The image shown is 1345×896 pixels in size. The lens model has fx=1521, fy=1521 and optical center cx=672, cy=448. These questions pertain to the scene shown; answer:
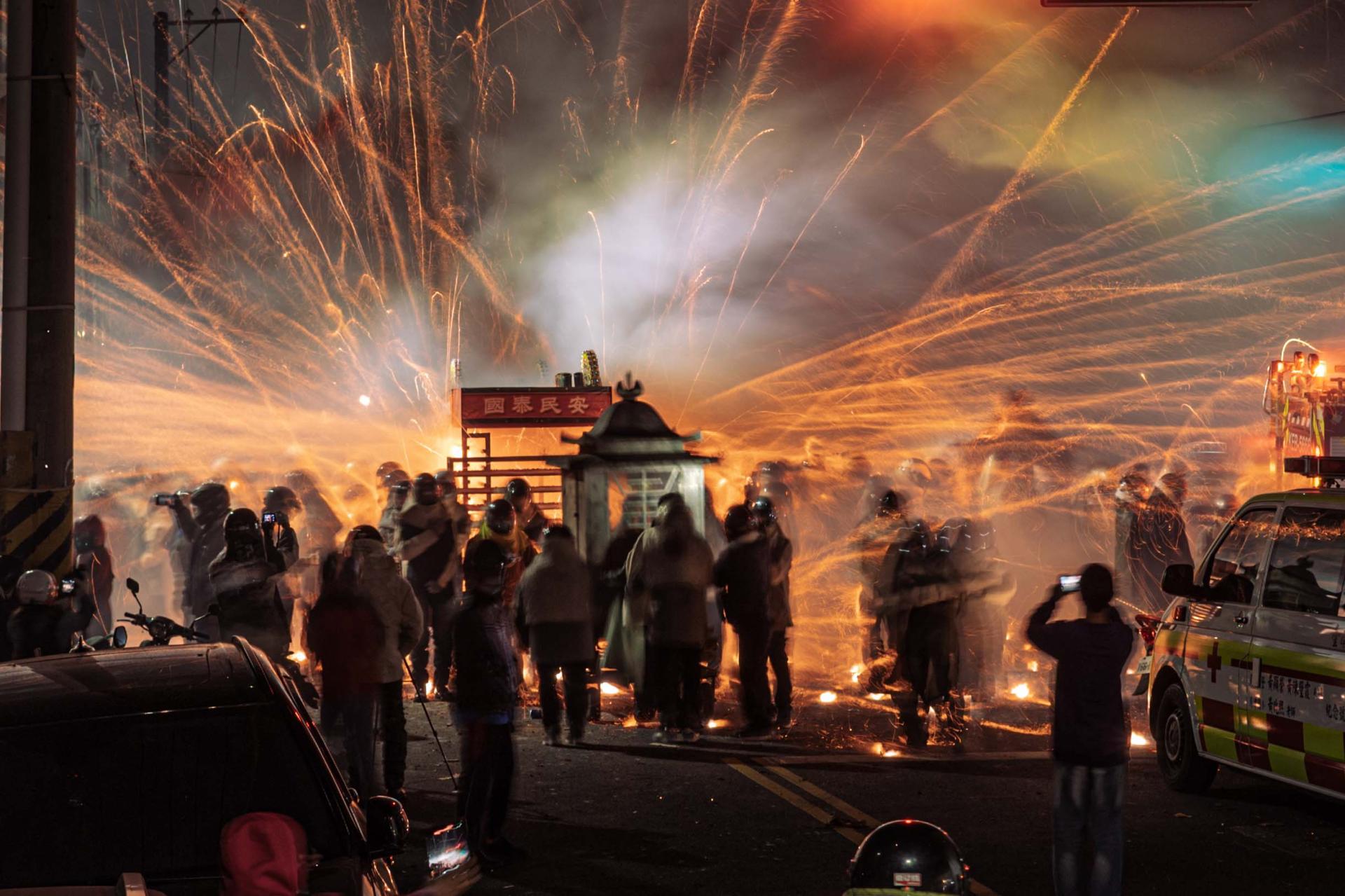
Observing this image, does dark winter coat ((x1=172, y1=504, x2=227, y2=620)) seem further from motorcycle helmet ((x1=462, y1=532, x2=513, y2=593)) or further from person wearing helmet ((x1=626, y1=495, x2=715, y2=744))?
motorcycle helmet ((x1=462, y1=532, x2=513, y2=593))

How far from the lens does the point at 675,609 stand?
1046 cm

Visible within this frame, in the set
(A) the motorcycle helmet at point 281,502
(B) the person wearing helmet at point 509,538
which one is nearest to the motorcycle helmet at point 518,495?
(B) the person wearing helmet at point 509,538

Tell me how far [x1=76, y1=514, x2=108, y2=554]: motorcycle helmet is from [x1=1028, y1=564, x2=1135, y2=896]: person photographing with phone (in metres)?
8.73

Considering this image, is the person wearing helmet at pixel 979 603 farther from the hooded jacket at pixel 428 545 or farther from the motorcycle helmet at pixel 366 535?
the motorcycle helmet at pixel 366 535

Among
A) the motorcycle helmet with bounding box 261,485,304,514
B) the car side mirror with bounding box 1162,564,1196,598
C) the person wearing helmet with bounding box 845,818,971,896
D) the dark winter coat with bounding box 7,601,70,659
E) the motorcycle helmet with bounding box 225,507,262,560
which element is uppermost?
the motorcycle helmet with bounding box 261,485,304,514

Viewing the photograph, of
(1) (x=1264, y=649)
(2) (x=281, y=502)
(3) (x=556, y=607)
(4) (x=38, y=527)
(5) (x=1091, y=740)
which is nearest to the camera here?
(5) (x=1091, y=740)

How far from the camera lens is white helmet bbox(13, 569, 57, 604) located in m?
8.38

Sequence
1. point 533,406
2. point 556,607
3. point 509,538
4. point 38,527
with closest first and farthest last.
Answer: point 556,607
point 38,527
point 509,538
point 533,406

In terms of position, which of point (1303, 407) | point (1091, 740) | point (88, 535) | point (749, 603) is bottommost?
point (1091, 740)

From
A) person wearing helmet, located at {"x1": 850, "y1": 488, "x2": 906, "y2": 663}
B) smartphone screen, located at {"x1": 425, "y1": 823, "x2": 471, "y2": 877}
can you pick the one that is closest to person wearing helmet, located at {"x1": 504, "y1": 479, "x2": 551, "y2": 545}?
person wearing helmet, located at {"x1": 850, "y1": 488, "x2": 906, "y2": 663}

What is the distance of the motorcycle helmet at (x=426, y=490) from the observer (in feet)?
39.2

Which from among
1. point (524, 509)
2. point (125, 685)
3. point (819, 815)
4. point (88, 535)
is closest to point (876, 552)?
point (524, 509)

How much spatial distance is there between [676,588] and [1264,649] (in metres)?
3.93

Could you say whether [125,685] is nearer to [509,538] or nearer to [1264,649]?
[1264,649]
